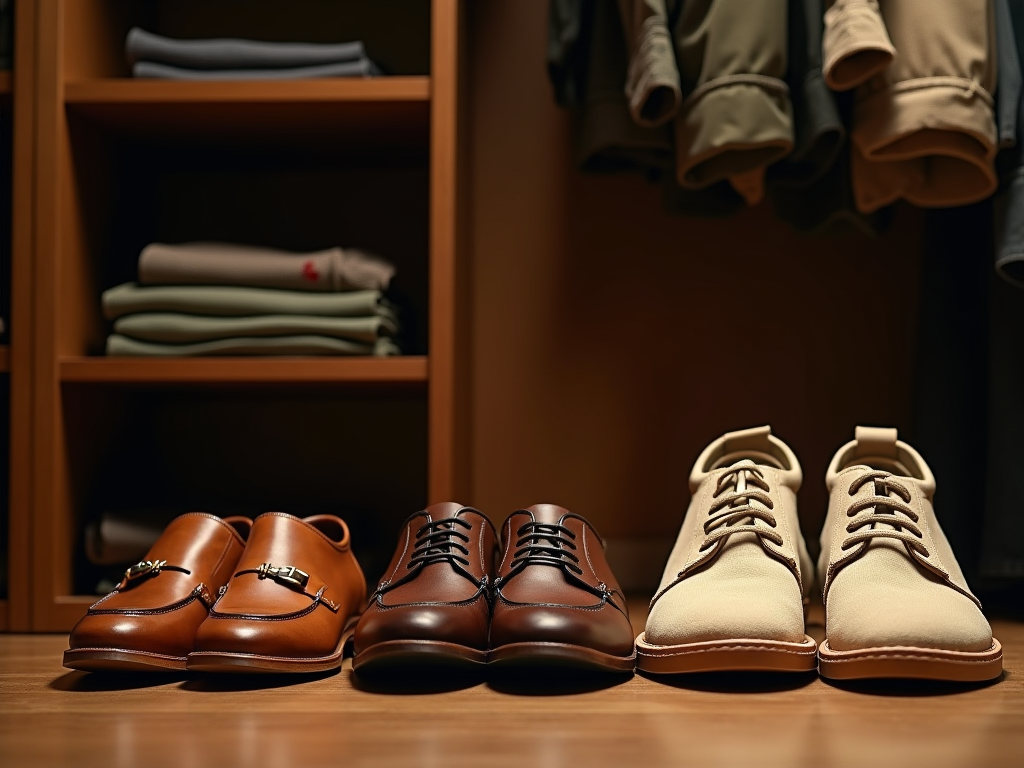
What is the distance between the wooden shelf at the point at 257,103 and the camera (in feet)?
4.14

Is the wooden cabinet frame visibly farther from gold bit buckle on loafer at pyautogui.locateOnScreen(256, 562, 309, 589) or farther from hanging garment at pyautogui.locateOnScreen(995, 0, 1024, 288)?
hanging garment at pyautogui.locateOnScreen(995, 0, 1024, 288)

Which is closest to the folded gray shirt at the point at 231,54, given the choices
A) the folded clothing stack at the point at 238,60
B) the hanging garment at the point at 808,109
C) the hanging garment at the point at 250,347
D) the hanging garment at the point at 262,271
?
the folded clothing stack at the point at 238,60

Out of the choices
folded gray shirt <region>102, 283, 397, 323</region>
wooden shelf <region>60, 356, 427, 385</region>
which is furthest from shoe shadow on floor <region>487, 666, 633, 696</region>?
folded gray shirt <region>102, 283, 397, 323</region>

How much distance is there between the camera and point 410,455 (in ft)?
5.40

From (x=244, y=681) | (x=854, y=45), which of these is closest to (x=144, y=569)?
(x=244, y=681)

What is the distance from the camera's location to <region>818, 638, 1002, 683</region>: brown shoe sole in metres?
0.83

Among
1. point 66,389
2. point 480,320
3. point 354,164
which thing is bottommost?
point 66,389

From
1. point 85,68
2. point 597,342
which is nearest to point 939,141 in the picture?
point 597,342

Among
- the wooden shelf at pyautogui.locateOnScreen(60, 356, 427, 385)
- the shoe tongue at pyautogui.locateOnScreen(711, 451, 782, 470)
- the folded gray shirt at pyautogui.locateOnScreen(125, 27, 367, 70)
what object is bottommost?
the shoe tongue at pyautogui.locateOnScreen(711, 451, 782, 470)

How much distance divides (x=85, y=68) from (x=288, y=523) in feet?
2.41

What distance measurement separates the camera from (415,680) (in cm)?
92

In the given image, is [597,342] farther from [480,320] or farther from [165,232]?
[165,232]

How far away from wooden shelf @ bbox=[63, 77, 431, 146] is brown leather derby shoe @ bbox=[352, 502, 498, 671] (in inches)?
21.8

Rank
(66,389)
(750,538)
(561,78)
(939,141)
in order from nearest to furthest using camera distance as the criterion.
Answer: (750,538)
(939,141)
(66,389)
(561,78)
